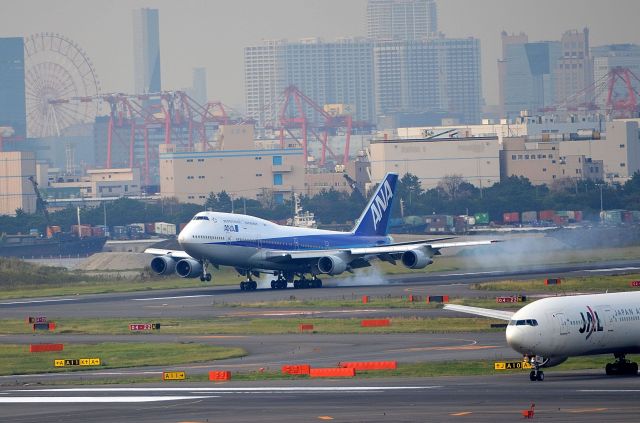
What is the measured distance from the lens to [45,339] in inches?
3479

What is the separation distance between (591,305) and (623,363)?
2823 mm

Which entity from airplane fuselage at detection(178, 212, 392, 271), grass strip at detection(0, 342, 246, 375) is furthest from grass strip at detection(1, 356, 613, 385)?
airplane fuselage at detection(178, 212, 392, 271)

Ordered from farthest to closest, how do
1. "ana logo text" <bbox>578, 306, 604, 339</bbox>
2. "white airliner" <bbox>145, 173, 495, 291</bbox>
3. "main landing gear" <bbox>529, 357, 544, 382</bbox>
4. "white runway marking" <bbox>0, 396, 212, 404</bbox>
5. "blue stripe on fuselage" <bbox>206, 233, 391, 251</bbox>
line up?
1. "blue stripe on fuselage" <bbox>206, 233, 391, 251</bbox>
2. "white airliner" <bbox>145, 173, 495, 291</bbox>
3. "main landing gear" <bbox>529, 357, 544, 382</bbox>
4. "ana logo text" <bbox>578, 306, 604, 339</bbox>
5. "white runway marking" <bbox>0, 396, 212, 404</bbox>

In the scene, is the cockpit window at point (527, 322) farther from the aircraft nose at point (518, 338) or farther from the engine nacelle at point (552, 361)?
the engine nacelle at point (552, 361)

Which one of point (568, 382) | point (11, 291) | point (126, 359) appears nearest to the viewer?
point (568, 382)

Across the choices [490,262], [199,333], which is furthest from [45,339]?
[490,262]

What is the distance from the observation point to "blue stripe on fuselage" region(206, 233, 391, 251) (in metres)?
120

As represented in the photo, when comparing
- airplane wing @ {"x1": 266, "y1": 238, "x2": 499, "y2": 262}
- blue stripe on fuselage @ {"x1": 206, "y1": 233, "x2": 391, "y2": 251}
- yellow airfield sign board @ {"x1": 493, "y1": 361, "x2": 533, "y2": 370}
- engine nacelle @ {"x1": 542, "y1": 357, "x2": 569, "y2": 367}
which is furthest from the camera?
airplane wing @ {"x1": 266, "y1": 238, "x2": 499, "y2": 262}

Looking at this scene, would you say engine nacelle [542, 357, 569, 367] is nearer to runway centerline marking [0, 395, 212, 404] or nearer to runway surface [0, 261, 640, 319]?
runway centerline marking [0, 395, 212, 404]

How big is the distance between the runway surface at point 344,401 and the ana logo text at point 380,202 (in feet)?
213

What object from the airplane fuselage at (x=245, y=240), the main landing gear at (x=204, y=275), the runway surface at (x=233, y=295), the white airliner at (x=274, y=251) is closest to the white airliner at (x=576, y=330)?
the runway surface at (x=233, y=295)

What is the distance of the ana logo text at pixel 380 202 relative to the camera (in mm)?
128375

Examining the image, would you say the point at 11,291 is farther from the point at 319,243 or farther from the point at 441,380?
the point at 441,380

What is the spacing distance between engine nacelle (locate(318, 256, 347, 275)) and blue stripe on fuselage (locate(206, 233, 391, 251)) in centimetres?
307
